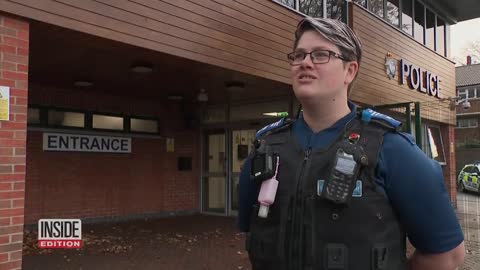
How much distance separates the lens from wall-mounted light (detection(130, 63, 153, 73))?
7293mm

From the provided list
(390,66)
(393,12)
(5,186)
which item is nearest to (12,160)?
(5,186)

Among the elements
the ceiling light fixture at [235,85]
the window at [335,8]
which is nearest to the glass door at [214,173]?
the ceiling light fixture at [235,85]

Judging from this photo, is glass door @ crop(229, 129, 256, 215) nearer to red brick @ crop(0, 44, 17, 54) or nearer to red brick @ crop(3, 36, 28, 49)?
red brick @ crop(3, 36, 28, 49)

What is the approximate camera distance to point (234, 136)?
11422mm

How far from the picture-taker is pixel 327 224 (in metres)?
1.52

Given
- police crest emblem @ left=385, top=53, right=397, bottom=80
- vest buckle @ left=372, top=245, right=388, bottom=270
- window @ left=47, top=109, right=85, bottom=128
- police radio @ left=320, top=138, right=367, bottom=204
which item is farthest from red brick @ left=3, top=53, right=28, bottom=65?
police crest emblem @ left=385, top=53, right=397, bottom=80

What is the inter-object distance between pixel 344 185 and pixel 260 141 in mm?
464

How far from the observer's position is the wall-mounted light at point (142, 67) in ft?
23.9

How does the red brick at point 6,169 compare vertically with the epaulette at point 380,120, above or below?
below

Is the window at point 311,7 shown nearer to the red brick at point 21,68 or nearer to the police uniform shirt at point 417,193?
the red brick at point 21,68

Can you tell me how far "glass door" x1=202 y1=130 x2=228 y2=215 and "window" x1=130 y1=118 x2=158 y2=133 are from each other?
147 centimetres

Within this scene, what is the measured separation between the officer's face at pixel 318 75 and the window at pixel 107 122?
8.70 meters

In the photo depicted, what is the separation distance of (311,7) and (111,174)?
5256 millimetres

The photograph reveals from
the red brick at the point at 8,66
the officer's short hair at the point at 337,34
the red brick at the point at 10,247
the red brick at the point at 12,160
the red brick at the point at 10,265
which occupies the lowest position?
the red brick at the point at 10,265
